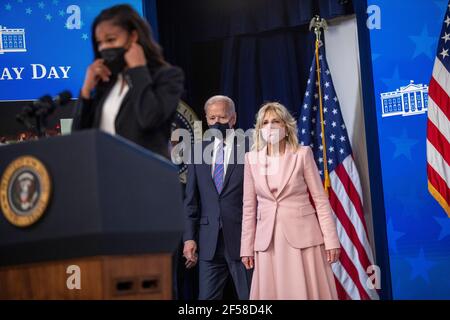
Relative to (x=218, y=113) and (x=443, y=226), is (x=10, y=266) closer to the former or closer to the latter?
(x=218, y=113)

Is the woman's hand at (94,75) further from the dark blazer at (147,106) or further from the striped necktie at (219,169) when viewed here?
the striped necktie at (219,169)

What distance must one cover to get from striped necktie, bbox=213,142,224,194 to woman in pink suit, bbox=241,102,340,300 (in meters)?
0.66

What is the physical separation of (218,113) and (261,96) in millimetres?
1404

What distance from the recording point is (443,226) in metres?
5.74

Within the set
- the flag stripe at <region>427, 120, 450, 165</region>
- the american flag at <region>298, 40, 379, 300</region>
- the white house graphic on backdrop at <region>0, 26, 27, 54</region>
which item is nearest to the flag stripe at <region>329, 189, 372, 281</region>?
the american flag at <region>298, 40, 379, 300</region>

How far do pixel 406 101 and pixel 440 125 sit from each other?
1.11ft

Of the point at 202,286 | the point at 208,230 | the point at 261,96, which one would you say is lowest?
the point at 202,286

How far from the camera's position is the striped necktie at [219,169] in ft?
16.5

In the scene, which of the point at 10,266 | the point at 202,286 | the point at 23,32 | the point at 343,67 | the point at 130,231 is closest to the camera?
the point at 130,231

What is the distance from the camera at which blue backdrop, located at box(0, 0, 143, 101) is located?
5430 mm

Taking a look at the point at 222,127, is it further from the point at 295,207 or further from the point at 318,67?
the point at 318,67

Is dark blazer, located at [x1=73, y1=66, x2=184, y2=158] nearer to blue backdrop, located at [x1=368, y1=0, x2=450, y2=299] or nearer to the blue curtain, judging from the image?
blue backdrop, located at [x1=368, y1=0, x2=450, y2=299]

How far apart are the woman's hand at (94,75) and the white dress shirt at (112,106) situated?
0.18ft

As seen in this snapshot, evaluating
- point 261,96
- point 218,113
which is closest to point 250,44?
point 261,96
